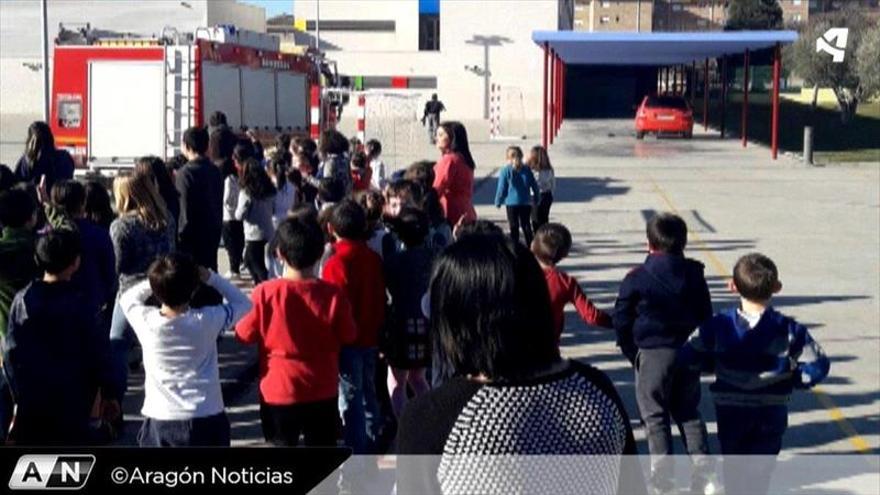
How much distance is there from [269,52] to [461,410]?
23.1 metres

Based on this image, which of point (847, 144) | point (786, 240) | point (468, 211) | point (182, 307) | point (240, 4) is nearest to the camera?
point (182, 307)

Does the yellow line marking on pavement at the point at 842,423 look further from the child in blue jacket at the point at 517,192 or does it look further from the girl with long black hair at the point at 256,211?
the child in blue jacket at the point at 517,192

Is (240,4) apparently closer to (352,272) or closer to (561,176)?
(561,176)

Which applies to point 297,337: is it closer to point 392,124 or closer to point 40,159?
point 40,159

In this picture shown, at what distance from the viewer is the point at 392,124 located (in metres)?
48.4

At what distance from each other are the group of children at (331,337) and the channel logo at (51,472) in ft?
1.12

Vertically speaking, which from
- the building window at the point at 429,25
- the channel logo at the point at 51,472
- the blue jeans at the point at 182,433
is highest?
the building window at the point at 429,25

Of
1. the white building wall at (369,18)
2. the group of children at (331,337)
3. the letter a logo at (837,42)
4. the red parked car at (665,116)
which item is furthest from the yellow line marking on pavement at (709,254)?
the white building wall at (369,18)

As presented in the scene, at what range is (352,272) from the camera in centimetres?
683

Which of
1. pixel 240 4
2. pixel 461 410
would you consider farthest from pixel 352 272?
pixel 240 4

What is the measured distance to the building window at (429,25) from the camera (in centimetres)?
6462

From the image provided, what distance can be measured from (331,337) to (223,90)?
15.5m

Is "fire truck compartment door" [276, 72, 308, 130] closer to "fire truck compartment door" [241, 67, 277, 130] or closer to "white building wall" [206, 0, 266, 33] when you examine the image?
"fire truck compartment door" [241, 67, 277, 130]

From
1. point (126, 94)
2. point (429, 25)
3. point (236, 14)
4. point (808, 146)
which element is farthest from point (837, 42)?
point (126, 94)
